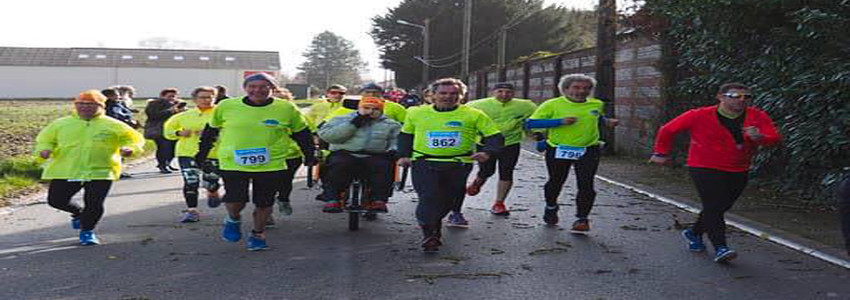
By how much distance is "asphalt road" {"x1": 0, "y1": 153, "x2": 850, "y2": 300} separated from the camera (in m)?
6.32

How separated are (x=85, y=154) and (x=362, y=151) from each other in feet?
7.83

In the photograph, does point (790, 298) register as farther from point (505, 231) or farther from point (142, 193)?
point (142, 193)

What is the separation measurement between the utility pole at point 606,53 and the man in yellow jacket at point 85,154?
13.0 metres

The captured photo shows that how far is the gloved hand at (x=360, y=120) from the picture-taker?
8.87m

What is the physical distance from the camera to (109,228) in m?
9.24

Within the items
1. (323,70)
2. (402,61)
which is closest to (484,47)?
(402,61)

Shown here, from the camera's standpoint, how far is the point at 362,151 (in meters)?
8.89

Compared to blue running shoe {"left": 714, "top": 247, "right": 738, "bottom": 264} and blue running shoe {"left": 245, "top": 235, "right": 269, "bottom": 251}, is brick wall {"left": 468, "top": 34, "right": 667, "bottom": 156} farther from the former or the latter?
blue running shoe {"left": 245, "top": 235, "right": 269, "bottom": 251}

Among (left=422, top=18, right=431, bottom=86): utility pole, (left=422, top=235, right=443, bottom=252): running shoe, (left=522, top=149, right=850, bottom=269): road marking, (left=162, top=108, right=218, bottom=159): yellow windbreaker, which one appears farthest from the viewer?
(left=422, top=18, right=431, bottom=86): utility pole

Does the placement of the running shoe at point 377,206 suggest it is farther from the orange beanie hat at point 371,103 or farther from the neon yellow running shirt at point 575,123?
the neon yellow running shirt at point 575,123

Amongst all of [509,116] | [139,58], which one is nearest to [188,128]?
[509,116]

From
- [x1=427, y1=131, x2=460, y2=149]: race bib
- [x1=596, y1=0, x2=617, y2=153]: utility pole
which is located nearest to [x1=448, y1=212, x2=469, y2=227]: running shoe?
[x1=427, y1=131, x2=460, y2=149]: race bib

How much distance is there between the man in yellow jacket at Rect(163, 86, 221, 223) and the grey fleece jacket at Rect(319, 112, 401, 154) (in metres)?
1.45

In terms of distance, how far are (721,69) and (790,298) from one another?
606 cm
